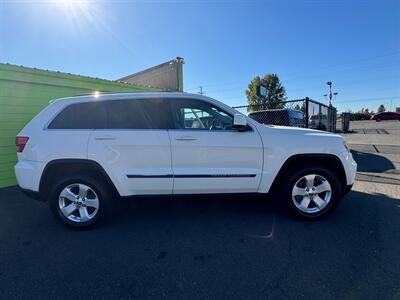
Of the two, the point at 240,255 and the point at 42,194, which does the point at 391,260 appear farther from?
the point at 42,194

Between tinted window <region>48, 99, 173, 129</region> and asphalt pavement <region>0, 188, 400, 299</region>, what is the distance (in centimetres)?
149

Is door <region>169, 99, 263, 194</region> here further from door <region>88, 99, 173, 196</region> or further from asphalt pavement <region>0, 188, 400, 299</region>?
asphalt pavement <region>0, 188, 400, 299</region>

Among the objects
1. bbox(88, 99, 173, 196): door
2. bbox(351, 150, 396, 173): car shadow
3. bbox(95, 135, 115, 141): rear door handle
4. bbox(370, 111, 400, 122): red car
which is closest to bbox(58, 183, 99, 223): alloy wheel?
bbox(88, 99, 173, 196): door

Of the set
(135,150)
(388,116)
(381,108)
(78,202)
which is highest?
(381,108)

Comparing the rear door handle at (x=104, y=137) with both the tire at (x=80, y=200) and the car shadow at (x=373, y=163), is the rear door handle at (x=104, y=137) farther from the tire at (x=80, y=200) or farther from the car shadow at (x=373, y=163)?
the car shadow at (x=373, y=163)

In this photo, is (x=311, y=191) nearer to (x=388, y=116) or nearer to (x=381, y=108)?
(x=388, y=116)

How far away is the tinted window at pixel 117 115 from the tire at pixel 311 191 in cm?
195

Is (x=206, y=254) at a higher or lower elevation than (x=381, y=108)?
lower

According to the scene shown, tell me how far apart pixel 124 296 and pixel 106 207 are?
1.49m

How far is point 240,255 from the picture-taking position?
275 centimetres

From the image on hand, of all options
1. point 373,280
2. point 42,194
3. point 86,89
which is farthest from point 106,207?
point 86,89

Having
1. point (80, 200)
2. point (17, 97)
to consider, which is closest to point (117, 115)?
point (80, 200)

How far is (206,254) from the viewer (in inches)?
110

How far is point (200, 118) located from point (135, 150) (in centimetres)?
110
